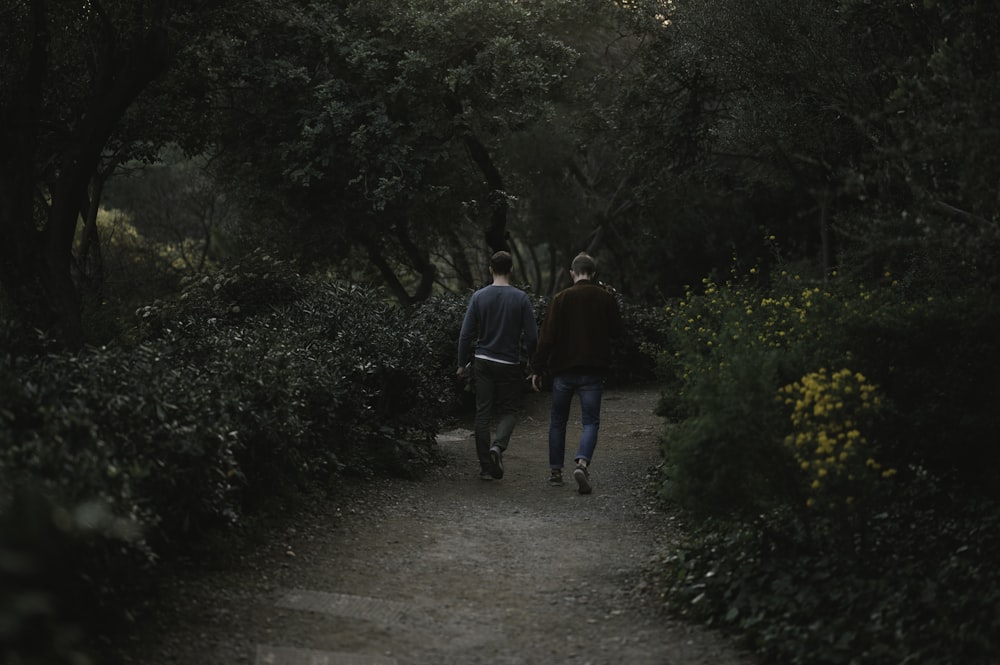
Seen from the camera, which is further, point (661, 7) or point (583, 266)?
point (661, 7)

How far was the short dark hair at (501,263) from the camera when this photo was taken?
31.7 ft

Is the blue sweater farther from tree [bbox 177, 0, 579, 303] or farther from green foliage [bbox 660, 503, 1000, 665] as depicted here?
tree [bbox 177, 0, 579, 303]

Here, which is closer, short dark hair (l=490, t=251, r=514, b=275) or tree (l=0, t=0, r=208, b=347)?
short dark hair (l=490, t=251, r=514, b=275)

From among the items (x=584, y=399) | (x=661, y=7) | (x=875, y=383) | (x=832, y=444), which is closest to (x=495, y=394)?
(x=584, y=399)

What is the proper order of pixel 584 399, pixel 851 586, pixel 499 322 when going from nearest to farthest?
1. pixel 851 586
2. pixel 584 399
3. pixel 499 322

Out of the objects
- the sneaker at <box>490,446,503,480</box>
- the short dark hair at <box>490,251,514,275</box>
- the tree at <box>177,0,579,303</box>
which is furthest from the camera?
the tree at <box>177,0,579,303</box>

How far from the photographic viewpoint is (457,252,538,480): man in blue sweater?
31.8ft

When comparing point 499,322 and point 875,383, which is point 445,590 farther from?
point 499,322

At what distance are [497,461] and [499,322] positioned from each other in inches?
52.8

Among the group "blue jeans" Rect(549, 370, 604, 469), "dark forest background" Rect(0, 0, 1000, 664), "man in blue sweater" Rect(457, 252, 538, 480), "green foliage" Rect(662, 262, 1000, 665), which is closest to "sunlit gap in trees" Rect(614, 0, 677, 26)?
"dark forest background" Rect(0, 0, 1000, 664)

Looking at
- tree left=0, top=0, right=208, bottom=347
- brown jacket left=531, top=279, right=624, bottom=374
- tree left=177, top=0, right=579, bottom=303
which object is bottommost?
brown jacket left=531, top=279, right=624, bottom=374

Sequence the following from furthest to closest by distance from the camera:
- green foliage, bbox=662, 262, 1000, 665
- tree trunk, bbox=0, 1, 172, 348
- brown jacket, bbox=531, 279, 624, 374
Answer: tree trunk, bbox=0, 1, 172, 348, brown jacket, bbox=531, 279, 624, 374, green foliage, bbox=662, 262, 1000, 665

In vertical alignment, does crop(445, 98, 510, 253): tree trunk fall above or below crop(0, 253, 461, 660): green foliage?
above

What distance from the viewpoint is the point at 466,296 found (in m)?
17.2
